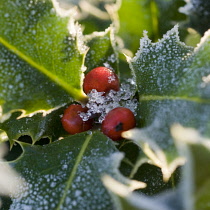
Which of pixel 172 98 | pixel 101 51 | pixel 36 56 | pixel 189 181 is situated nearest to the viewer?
pixel 189 181

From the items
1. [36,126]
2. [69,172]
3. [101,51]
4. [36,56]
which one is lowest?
[69,172]

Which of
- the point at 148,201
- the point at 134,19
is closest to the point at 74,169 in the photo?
the point at 148,201

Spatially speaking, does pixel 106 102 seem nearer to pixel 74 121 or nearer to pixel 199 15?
pixel 74 121

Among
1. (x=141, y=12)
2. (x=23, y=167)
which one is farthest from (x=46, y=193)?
(x=141, y=12)

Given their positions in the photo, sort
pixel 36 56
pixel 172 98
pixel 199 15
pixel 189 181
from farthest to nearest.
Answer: pixel 199 15 < pixel 36 56 < pixel 172 98 < pixel 189 181

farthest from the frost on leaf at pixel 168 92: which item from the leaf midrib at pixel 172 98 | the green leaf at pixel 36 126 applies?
the green leaf at pixel 36 126

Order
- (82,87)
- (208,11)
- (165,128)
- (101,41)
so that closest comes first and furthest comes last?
(165,128), (82,87), (101,41), (208,11)

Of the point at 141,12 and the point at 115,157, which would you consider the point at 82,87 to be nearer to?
the point at 115,157
